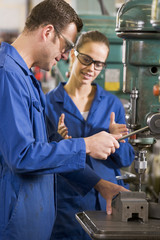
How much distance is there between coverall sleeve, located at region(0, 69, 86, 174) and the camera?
4.38ft

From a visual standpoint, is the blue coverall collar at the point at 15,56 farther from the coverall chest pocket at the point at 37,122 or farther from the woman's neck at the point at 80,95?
the woman's neck at the point at 80,95

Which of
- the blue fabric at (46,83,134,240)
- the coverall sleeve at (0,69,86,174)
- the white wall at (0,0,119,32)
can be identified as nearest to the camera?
the coverall sleeve at (0,69,86,174)

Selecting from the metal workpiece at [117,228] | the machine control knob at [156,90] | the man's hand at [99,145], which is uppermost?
the machine control knob at [156,90]

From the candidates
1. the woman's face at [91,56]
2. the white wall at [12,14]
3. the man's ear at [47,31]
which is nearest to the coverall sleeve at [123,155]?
the woman's face at [91,56]

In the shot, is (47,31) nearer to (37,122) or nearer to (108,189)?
(37,122)

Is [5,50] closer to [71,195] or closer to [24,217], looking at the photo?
[24,217]

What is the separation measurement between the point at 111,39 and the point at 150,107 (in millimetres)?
1279

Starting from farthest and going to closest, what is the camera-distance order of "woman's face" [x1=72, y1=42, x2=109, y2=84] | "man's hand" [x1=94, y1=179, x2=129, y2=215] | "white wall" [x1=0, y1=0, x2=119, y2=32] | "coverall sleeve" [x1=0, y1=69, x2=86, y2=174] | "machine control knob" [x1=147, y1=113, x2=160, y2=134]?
1. "white wall" [x1=0, y1=0, x2=119, y2=32]
2. "woman's face" [x1=72, y1=42, x2=109, y2=84]
3. "man's hand" [x1=94, y1=179, x2=129, y2=215]
4. "machine control knob" [x1=147, y1=113, x2=160, y2=134]
5. "coverall sleeve" [x1=0, y1=69, x2=86, y2=174]

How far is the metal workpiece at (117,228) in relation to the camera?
122 cm

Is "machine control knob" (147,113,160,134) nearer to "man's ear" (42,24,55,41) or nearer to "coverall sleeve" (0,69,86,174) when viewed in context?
"coverall sleeve" (0,69,86,174)

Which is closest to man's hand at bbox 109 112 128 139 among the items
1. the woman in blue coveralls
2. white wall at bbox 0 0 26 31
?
the woman in blue coveralls

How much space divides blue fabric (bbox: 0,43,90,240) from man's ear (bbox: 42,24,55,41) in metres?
0.13

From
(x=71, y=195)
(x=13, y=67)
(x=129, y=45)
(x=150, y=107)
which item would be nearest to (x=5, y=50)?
(x=13, y=67)

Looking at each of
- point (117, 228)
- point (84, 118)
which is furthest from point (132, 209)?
point (84, 118)
